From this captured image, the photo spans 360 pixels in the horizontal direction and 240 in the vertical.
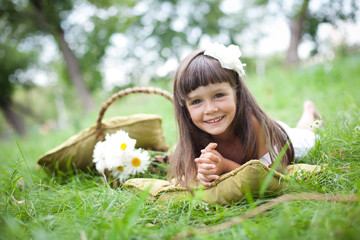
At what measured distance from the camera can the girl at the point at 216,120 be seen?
1.62 metres

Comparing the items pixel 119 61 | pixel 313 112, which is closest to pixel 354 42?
pixel 313 112

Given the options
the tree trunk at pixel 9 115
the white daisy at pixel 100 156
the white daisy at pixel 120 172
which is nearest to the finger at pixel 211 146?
the white daisy at pixel 120 172

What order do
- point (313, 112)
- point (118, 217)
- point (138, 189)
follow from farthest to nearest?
point (313, 112) → point (138, 189) → point (118, 217)

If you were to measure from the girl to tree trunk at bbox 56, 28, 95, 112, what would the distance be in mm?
7785

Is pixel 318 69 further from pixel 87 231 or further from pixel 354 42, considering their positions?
pixel 87 231

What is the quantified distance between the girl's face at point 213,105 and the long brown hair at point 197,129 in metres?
0.04

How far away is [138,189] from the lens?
164 centimetres

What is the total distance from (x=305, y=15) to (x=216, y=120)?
893 centimetres

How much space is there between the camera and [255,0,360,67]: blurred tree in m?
8.62

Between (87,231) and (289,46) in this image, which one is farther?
(289,46)

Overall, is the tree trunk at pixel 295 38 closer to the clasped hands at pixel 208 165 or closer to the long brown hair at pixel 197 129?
the long brown hair at pixel 197 129

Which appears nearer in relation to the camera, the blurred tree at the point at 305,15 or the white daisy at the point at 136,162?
the white daisy at the point at 136,162

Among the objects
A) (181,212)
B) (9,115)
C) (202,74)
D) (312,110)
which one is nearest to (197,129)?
(202,74)

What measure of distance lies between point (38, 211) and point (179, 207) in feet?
2.76
